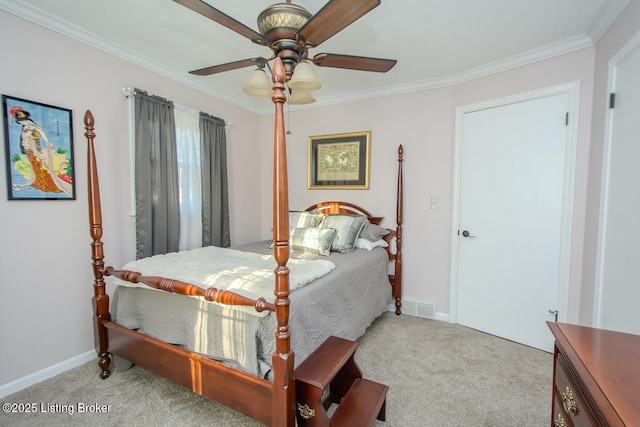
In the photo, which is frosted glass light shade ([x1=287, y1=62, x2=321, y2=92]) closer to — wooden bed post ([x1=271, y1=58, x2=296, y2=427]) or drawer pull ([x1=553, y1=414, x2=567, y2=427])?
wooden bed post ([x1=271, y1=58, x2=296, y2=427])

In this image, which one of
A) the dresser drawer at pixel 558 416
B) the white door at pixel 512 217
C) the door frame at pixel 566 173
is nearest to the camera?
the dresser drawer at pixel 558 416

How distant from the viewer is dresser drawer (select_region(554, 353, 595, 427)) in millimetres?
792

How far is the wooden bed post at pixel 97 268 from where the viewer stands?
76.0 inches

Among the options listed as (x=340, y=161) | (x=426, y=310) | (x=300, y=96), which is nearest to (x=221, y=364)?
(x=300, y=96)

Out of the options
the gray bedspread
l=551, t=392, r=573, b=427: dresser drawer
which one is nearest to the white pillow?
the gray bedspread

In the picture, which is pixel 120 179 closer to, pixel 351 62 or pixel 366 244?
pixel 351 62

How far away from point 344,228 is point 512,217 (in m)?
1.54

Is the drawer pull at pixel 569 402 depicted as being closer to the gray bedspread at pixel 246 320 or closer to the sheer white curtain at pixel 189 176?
the gray bedspread at pixel 246 320

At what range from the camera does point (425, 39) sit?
2.22 m

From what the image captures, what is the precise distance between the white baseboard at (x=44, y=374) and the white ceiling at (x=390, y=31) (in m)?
2.42

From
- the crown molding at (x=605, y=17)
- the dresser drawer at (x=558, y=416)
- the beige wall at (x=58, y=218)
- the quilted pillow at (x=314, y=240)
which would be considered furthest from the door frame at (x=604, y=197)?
the beige wall at (x=58, y=218)

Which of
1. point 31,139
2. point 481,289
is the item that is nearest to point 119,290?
point 31,139

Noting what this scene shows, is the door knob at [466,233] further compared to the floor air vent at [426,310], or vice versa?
the floor air vent at [426,310]

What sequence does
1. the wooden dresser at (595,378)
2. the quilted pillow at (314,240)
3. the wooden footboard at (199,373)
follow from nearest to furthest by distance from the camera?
the wooden dresser at (595,378) < the wooden footboard at (199,373) < the quilted pillow at (314,240)
